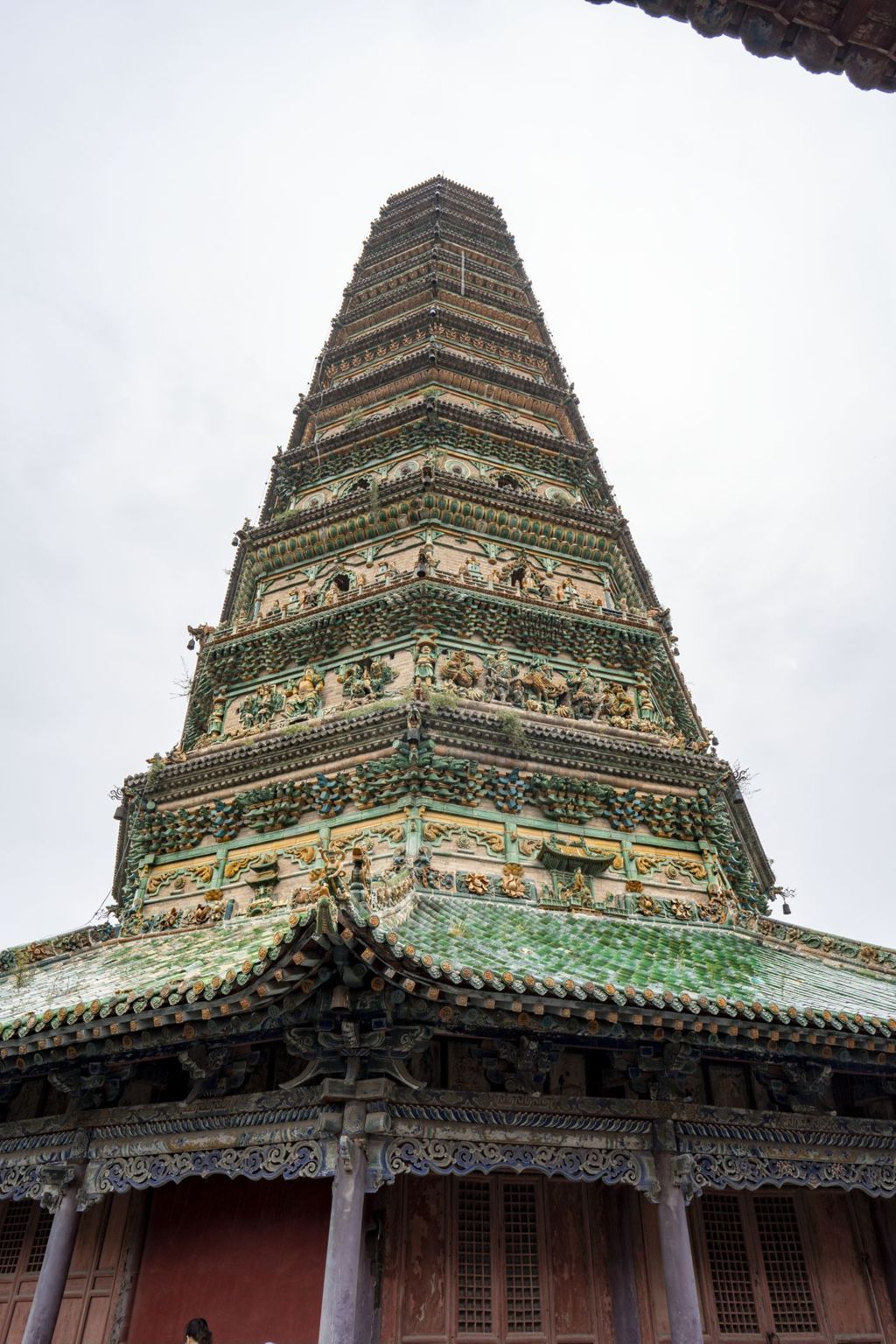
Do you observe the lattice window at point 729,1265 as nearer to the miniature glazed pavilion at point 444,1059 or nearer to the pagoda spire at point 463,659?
the miniature glazed pavilion at point 444,1059

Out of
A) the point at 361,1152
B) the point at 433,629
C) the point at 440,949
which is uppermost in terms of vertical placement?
the point at 433,629

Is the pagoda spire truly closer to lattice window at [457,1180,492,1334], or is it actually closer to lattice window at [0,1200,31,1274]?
lattice window at [457,1180,492,1334]

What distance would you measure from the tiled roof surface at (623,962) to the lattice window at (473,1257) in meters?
2.43

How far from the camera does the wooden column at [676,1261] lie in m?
7.18

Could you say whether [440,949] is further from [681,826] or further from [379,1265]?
[681,826]

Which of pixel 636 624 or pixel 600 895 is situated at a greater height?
pixel 636 624

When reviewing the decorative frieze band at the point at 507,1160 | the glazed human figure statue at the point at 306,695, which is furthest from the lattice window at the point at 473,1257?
the glazed human figure statue at the point at 306,695

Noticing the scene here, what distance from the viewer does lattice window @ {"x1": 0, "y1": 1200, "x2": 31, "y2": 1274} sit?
8.99m

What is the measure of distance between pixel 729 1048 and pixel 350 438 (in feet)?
55.0

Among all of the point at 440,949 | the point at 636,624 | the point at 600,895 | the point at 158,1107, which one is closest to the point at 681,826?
the point at 600,895

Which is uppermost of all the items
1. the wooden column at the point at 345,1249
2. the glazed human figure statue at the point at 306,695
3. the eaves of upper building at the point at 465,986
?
the glazed human figure statue at the point at 306,695

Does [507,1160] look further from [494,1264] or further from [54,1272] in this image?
[54,1272]

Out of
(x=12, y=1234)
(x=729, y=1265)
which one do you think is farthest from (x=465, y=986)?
(x=12, y=1234)

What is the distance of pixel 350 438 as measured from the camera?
21031 mm
